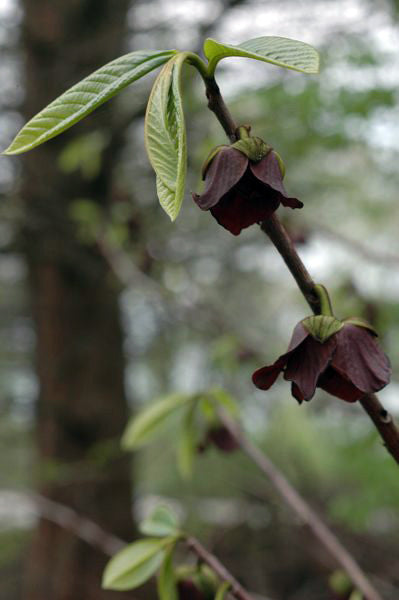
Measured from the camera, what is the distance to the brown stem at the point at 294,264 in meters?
0.43

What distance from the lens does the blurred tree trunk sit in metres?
3.19

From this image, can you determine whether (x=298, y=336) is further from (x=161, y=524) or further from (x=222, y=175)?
(x=161, y=524)

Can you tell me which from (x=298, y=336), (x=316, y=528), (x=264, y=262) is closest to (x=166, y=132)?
(x=298, y=336)

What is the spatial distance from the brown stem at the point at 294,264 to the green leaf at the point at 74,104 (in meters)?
0.05

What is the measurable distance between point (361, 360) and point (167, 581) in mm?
363

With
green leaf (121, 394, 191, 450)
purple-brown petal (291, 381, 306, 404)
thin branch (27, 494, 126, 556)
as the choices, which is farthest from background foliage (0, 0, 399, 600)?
purple-brown petal (291, 381, 306, 404)

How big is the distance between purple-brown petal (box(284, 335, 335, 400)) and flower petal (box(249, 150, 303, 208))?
10cm

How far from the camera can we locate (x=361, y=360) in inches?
18.4

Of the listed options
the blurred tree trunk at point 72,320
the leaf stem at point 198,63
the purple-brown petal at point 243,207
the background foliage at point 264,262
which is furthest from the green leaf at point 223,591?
the blurred tree trunk at point 72,320

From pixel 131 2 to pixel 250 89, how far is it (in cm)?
179

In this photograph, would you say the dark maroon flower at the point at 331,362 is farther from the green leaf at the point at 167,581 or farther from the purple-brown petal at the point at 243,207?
the green leaf at the point at 167,581

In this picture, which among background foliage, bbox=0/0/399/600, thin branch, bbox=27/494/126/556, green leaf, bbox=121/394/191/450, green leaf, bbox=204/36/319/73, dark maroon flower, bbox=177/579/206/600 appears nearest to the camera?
green leaf, bbox=204/36/319/73

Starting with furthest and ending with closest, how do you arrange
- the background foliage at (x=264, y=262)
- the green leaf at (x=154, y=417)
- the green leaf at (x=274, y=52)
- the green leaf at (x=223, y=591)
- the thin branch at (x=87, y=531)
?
the background foliage at (x=264, y=262)
the thin branch at (x=87, y=531)
the green leaf at (x=154, y=417)
the green leaf at (x=223, y=591)
the green leaf at (x=274, y=52)

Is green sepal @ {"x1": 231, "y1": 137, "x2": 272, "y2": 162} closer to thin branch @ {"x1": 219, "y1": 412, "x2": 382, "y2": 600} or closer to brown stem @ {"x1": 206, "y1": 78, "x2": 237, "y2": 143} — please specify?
brown stem @ {"x1": 206, "y1": 78, "x2": 237, "y2": 143}
